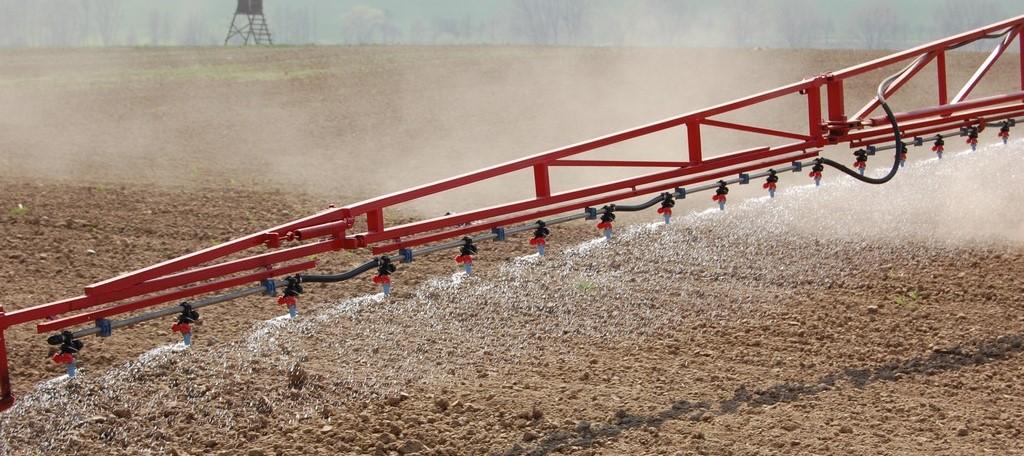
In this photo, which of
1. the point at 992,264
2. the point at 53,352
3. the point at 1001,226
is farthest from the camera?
the point at 1001,226

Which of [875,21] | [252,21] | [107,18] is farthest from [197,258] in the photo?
[107,18]

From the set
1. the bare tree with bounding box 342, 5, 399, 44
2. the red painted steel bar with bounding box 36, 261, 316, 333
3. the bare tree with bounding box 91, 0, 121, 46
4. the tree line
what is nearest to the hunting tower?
the tree line

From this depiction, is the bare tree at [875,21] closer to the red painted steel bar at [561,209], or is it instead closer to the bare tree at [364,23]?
the red painted steel bar at [561,209]

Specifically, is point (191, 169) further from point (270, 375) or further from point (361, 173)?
point (270, 375)

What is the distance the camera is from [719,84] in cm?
2556

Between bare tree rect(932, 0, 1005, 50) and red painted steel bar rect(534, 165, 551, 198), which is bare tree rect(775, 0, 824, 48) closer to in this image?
bare tree rect(932, 0, 1005, 50)

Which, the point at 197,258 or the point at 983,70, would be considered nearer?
the point at 197,258

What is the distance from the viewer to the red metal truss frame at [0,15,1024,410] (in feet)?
21.7

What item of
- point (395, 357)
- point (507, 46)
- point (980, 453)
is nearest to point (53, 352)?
point (395, 357)

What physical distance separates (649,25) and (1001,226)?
23.5 meters

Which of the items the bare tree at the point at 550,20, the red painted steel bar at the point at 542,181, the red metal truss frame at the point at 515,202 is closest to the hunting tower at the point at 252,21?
the bare tree at the point at 550,20

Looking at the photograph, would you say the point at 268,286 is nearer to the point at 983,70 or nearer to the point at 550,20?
the point at 983,70

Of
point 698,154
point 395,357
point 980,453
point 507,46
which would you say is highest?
point 507,46

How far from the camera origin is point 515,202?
26.8ft
